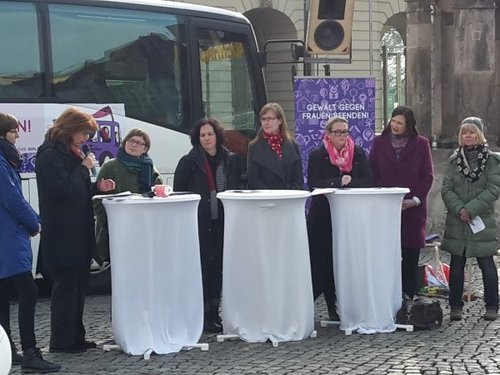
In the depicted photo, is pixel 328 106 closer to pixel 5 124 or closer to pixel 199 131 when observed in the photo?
pixel 199 131

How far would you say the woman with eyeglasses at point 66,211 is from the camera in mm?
6996

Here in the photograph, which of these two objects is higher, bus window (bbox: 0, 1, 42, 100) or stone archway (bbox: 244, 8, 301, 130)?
stone archway (bbox: 244, 8, 301, 130)

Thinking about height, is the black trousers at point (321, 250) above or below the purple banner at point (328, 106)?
below

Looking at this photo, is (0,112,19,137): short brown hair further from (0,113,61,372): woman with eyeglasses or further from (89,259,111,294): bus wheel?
(89,259,111,294): bus wheel

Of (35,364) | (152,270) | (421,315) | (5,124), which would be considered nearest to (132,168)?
(152,270)

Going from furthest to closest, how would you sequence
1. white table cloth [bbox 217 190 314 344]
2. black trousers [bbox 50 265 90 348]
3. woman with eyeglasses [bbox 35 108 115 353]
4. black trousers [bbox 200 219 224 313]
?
black trousers [bbox 200 219 224 313], white table cloth [bbox 217 190 314 344], black trousers [bbox 50 265 90 348], woman with eyeglasses [bbox 35 108 115 353]

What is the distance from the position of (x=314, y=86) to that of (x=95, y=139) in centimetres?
278

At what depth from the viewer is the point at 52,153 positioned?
275 inches

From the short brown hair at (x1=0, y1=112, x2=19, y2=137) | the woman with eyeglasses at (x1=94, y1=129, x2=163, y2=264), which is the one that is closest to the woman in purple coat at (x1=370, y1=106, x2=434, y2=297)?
the woman with eyeglasses at (x1=94, y1=129, x2=163, y2=264)

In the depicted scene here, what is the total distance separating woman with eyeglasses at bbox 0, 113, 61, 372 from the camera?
6.71m

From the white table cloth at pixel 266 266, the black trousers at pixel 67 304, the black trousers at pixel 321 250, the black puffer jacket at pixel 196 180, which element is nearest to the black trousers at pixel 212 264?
the black puffer jacket at pixel 196 180

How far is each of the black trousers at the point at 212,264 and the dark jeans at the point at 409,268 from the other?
1.70 m

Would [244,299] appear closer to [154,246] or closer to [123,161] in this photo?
[154,246]

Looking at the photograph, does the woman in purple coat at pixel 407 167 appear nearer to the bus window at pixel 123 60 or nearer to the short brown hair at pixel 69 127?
the short brown hair at pixel 69 127
